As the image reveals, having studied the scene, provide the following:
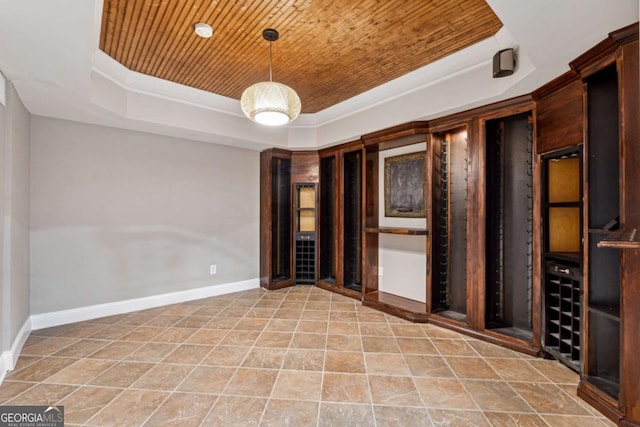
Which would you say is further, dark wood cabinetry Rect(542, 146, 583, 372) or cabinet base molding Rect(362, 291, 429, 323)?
cabinet base molding Rect(362, 291, 429, 323)

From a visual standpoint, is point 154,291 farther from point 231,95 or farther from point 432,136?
point 432,136

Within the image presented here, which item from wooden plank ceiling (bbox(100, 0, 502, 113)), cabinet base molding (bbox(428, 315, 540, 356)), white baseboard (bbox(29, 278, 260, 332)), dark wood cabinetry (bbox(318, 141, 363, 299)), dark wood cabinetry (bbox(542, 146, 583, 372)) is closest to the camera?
wooden plank ceiling (bbox(100, 0, 502, 113))

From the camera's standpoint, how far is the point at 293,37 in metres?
2.45

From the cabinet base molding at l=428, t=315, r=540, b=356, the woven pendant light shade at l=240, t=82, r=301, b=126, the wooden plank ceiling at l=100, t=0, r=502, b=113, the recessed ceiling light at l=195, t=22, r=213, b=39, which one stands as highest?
the wooden plank ceiling at l=100, t=0, r=502, b=113

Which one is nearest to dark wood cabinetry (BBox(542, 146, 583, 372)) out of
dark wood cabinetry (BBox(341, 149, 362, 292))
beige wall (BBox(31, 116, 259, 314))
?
dark wood cabinetry (BBox(341, 149, 362, 292))

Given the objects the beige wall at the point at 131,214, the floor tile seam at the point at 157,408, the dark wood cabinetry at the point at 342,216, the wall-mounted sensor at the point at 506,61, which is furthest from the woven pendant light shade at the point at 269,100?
the floor tile seam at the point at 157,408

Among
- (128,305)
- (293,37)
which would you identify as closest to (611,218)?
(293,37)

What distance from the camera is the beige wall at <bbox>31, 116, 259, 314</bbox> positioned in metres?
3.07

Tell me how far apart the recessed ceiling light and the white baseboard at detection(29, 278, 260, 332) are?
319 centimetres

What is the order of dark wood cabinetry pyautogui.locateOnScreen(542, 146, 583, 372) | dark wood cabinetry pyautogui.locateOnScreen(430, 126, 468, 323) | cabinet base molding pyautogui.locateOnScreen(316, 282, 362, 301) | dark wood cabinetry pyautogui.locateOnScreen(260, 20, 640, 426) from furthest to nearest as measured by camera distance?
cabinet base molding pyautogui.locateOnScreen(316, 282, 362, 301) < dark wood cabinetry pyautogui.locateOnScreen(430, 126, 468, 323) < dark wood cabinetry pyautogui.locateOnScreen(542, 146, 583, 372) < dark wood cabinetry pyautogui.locateOnScreen(260, 20, 640, 426)

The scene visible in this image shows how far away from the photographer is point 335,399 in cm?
188

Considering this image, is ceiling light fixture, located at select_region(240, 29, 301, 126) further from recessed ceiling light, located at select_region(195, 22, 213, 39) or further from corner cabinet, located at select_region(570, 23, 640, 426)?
corner cabinet, located at select_region(570, 23, 640, 426)

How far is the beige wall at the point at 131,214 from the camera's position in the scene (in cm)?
307

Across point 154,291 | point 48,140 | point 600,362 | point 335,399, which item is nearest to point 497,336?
point 600,362
